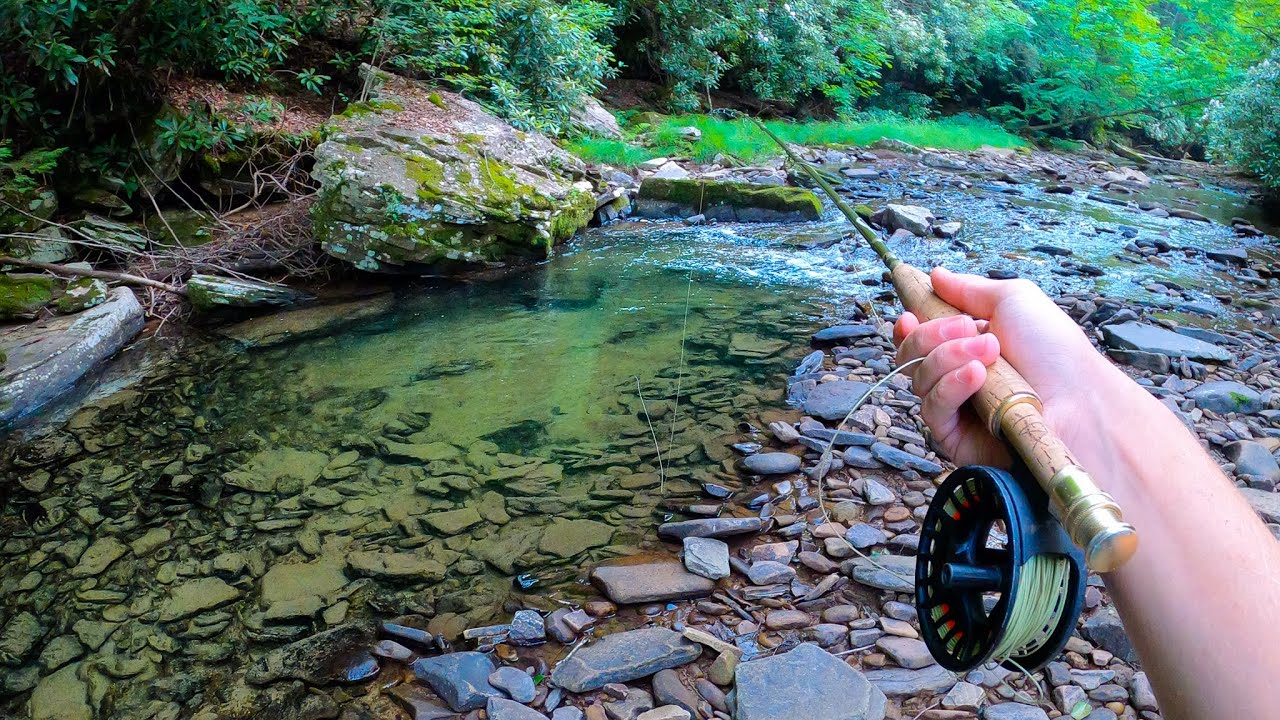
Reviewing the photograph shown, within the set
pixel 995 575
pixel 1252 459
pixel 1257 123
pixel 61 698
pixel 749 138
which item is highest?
pixel 1257 123

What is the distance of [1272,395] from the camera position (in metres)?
4.15

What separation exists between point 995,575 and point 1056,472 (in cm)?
22

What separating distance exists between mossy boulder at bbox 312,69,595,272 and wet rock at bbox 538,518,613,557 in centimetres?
371

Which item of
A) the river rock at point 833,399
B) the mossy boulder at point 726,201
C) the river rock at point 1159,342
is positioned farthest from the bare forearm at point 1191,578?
the mossy boulder at point 726,201

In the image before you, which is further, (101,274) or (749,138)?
(749,138)

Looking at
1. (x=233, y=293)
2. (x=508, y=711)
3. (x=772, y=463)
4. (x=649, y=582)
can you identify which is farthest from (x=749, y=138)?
(x=508, y=711)

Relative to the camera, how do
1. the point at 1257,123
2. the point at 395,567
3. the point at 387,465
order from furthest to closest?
the point at 1257,123
the point at 387,465
the point at 395,567

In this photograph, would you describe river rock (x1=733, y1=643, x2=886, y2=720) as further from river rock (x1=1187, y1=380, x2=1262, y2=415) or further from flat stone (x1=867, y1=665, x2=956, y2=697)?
river rock (x1=1187, y1=380, x2=1262, y2=415)

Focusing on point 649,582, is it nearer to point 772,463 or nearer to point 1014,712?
point 772,463

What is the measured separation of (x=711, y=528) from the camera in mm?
2977

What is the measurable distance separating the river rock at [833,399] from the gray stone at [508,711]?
2.18m

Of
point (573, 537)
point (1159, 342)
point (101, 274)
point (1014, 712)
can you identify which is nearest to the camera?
point (1014, 712)

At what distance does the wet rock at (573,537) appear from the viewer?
2975 mm

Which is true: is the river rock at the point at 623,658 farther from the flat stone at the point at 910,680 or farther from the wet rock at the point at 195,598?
the wet rock at the point at 195,598
